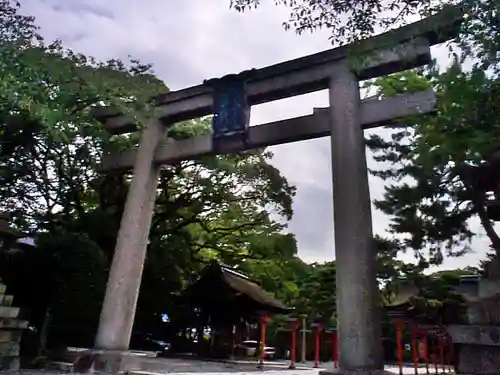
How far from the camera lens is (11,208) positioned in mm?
11305

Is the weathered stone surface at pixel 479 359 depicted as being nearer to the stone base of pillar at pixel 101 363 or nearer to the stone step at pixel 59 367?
the stone base of pillar at pixel 101 363

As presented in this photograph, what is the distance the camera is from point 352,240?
21.5 feet

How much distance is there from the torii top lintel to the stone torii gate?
17 millimetres

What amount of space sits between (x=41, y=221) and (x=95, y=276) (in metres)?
2.55

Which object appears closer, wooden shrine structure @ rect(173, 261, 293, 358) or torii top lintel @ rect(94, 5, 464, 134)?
torii top lintel @ rect(94, 5, 464, 134)

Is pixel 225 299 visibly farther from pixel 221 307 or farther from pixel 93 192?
pixel 93 192

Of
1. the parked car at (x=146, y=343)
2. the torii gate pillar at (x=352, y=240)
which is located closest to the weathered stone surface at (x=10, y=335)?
the torii gate pillar at (x=352, y=240)

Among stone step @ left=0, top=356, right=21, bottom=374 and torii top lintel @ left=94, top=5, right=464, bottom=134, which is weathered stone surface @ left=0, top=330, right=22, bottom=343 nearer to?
stone step @ left=0, top=356, right=21, bottom=374

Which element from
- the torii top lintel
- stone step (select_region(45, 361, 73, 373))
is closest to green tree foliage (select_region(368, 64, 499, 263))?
the torii top lintel

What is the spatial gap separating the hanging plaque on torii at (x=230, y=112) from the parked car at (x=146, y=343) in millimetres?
9499

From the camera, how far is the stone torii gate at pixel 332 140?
20.4ft

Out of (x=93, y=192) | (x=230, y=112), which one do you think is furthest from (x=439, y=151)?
(x=93, y=192)

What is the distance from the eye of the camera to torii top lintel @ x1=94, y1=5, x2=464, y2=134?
498 cm

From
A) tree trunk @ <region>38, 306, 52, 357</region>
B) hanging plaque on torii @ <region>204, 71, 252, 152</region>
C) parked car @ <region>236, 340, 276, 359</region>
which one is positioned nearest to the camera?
hanging plaque on torii @ <region>204, 71, 252, 152</region>
